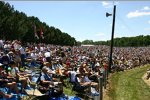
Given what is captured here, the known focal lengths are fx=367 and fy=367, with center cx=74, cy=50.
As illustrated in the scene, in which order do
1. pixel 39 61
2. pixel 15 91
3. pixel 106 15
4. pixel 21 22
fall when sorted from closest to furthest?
1. pixel 15 91
2. pixel 39 61
3. pixel 106 15
4. pixel 21 22

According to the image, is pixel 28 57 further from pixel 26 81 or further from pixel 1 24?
pixel 1 24

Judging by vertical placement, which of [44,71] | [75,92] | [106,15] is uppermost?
[106,15]

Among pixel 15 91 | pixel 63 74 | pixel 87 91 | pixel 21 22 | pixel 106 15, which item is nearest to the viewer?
pixel 15 91

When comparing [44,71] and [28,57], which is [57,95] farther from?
[28,57]

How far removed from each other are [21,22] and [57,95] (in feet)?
188

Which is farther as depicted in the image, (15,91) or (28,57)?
(28,57)

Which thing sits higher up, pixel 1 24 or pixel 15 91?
pixel 1 24

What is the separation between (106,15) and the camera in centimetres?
3944

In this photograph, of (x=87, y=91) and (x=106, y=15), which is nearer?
(x=87, y=91)

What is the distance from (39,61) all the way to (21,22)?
48.1 m

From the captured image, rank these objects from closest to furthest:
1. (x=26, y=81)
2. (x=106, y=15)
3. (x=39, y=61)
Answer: (x=26, y=81)
(x=39, y=61)
(x=106, y=15)

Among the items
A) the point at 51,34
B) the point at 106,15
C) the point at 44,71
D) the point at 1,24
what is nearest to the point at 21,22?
the point at 1,24

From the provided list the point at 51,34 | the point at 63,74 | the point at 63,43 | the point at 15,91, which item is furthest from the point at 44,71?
the point at 63,43

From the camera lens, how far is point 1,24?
58219mm
